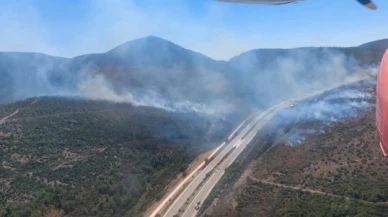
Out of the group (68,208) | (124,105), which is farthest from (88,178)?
(124,105)

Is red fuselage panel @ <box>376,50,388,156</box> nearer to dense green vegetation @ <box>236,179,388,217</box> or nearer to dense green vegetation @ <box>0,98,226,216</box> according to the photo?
dense green vegetation @ <box>236,179,388,217</box>

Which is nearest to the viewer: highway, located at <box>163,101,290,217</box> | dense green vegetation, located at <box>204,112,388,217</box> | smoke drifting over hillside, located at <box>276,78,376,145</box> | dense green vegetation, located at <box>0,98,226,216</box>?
dense green vegetation, located at <box>204,112,388,217</box>

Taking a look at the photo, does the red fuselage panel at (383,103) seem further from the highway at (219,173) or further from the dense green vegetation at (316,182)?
the highway at (219,173)

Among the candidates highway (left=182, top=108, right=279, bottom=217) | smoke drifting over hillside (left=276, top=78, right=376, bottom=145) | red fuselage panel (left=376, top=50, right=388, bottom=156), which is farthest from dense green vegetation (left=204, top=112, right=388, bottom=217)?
red fuselage panel (left=376, top=50, right=388, bottom=156)

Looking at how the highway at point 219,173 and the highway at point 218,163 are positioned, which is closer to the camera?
the highway at point 219,173

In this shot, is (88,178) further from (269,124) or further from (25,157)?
(269,124)

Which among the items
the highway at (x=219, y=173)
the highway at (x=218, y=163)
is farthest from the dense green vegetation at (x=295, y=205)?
the highway at (x=218, y=163)
